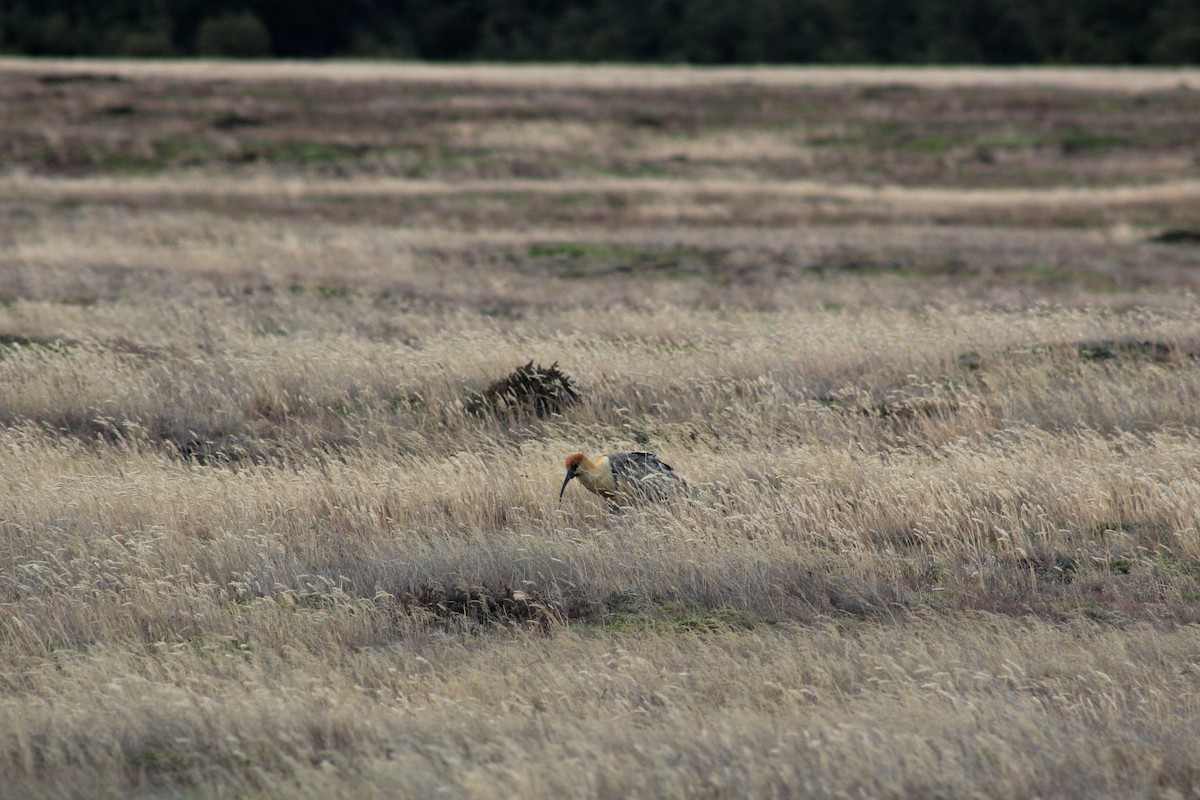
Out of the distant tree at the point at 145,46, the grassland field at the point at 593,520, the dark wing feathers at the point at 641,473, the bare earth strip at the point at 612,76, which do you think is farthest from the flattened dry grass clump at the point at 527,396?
the distant tree at the point at 145,46

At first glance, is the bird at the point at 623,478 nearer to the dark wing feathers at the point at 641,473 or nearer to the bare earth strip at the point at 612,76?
the dark wing feathers at the point at 641,473

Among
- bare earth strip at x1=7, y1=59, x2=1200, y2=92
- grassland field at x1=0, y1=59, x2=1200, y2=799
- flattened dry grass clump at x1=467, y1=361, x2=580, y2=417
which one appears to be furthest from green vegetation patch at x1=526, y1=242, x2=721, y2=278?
bare earth strip at x1=7, y1=59, x2=1200, y2=92

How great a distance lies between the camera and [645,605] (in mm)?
6559

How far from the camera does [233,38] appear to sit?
72.4 meters

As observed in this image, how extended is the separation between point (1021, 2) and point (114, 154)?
202ft

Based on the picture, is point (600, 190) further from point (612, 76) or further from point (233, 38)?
point (233, 38)

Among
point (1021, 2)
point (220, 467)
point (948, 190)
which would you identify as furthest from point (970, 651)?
point (1021, 2)

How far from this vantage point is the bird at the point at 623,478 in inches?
307

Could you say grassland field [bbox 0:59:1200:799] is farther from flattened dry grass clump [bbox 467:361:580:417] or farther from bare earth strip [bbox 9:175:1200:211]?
bare earth strip [bbox 9:175:1200:211]

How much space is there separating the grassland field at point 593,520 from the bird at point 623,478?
0.18 meters

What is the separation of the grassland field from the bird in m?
0.18

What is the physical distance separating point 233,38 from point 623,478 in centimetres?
7180

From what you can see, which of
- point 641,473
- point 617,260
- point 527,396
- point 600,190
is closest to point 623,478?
point 641,473

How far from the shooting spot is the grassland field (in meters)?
4.89
